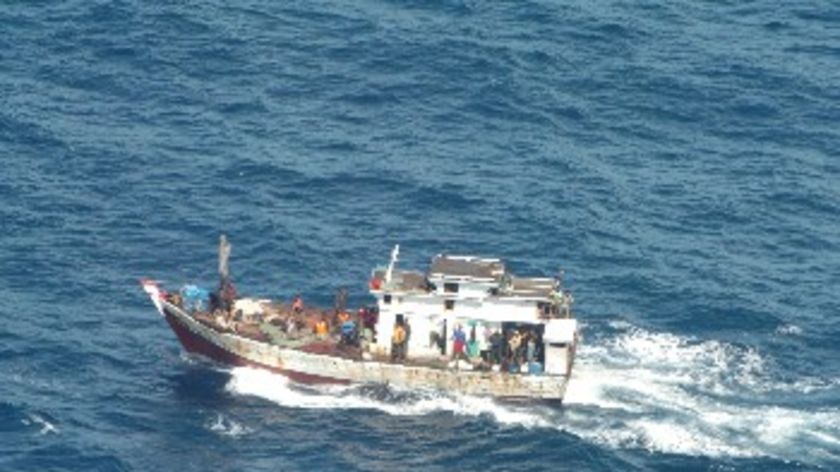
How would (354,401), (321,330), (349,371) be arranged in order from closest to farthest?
1. (354,401)
2. (349,371)
3. (321,330)

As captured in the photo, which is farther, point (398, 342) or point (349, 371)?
point (398, 342)

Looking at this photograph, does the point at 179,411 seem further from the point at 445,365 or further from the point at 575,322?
the point at 575,322

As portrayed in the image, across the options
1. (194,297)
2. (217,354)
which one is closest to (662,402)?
(217,354)

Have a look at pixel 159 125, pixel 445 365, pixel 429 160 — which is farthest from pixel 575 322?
pixel 159 125

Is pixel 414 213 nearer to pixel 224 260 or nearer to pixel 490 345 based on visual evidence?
pixel 490 345

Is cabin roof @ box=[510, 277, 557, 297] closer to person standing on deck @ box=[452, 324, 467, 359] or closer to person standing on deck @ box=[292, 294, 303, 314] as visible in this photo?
person standing on deck @ box=[452, 324, 467, 359]

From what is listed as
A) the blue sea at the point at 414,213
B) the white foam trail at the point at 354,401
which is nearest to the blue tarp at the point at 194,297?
the blue sea at the point at 414,213

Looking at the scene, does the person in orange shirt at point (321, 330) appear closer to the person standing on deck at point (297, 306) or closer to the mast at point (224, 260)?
the person standing on deck at point (297, 306)
